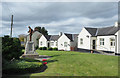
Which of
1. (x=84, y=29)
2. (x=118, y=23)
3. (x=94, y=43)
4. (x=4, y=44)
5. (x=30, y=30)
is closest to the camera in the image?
(x=4, y=44)

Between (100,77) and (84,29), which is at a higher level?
(84,29)

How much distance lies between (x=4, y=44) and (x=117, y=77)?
33.9 feet

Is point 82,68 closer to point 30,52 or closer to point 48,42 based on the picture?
point 30,52

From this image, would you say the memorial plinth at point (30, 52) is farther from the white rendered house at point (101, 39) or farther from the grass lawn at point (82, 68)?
the white rendered house at point (101, 39)

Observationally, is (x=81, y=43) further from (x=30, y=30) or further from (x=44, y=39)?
(x=44, y=39)

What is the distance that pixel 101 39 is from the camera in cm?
2191

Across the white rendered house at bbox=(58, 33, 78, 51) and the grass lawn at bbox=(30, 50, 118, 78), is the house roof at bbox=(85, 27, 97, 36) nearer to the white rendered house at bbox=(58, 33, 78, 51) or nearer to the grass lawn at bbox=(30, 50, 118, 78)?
the white rendered house at bbox=(58, 33, 78, 51)

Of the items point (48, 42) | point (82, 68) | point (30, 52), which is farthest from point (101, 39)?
point (48, 42)

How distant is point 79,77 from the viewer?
6.80 m

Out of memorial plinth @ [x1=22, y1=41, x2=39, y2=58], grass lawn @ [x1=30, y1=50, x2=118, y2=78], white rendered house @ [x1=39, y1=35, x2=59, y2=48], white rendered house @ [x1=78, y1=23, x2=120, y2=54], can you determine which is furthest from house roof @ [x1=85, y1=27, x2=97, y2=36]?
white rendered house @ [x1=39, y1=35, x2=59, y2=48]

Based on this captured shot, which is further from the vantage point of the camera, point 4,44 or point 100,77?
point 4,44

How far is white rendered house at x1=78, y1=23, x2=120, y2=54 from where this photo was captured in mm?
18248

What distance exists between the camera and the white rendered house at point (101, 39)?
59.9 ft

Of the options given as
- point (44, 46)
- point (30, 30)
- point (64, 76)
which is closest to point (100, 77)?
point (64, 76)
